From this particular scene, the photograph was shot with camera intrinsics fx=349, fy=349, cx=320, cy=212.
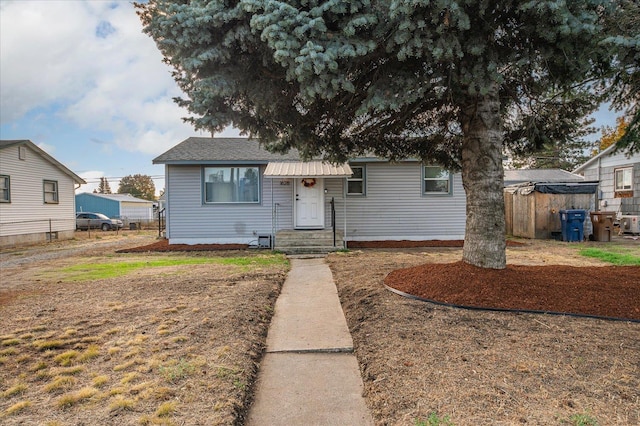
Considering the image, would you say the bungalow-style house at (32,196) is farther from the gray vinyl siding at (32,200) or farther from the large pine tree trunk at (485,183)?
the large pine tree trunk at (485,183)

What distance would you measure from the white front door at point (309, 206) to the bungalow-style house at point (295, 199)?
3 cm

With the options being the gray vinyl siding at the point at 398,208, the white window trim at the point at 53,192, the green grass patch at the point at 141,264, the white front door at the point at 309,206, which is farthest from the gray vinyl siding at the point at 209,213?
the white window trim at the point at 53,192

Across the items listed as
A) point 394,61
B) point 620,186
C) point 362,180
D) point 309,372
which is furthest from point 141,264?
point 620,186

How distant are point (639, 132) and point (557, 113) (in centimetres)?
164

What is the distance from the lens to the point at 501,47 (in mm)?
3975

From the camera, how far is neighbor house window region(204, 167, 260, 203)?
11461 millimetres

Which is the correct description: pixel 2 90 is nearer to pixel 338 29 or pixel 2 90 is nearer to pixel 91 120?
pixel 91 120

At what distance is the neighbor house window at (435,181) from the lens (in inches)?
465

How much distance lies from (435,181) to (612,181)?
32.8ft

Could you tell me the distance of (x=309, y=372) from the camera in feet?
9.04

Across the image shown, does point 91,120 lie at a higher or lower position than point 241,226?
higher

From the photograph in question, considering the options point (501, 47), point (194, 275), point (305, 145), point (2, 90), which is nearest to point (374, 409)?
point (501, 47)

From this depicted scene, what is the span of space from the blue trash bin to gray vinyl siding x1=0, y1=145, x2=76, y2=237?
20.4 m

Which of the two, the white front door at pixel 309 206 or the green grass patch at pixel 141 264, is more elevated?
the white front door at pixel 309 206
